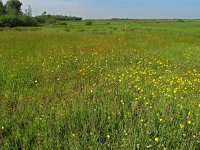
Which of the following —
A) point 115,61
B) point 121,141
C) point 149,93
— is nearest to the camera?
point 121,141

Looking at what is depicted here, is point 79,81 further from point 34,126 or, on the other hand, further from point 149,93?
point 34,126

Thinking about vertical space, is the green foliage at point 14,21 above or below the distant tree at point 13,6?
below

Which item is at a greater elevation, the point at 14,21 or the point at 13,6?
the point at 13,6

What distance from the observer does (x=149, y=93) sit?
16.7 feet

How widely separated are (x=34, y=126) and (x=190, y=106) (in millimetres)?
2774

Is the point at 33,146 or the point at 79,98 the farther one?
the point at 79,98

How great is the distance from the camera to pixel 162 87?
18.1ft

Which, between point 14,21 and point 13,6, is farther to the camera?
point 13,6

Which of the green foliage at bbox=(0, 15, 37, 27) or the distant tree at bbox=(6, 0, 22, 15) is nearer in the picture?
the green foliage at bbox=(0, 15, 37, 27)

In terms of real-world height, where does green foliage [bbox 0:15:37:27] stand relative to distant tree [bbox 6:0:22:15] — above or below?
below

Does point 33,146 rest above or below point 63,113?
below

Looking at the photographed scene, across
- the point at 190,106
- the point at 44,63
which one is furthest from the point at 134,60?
the point at 190,106

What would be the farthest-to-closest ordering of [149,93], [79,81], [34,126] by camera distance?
[79,81]
[149,93]
[34,126]

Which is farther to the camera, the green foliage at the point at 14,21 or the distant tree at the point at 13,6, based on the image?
the distant tree at the point at 13,6
